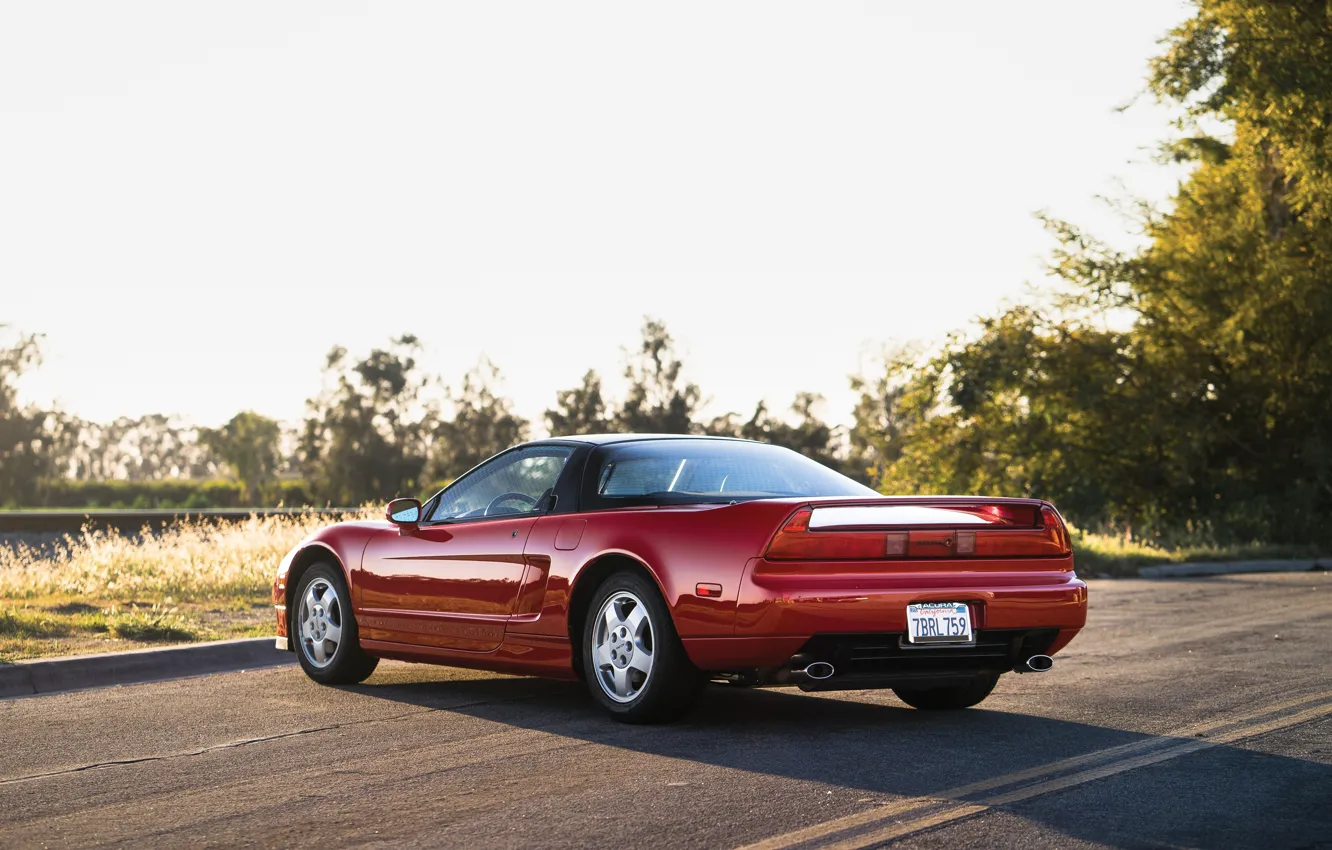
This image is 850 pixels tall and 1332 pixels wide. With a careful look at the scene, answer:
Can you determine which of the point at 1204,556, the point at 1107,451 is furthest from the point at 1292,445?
the point at 1204,556

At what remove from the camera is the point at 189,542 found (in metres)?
18.8

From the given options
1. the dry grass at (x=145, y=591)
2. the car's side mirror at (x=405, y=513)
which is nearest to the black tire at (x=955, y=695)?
the car's side mirror at (x=405, y=513)

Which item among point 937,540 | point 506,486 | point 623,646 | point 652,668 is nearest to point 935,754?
point 937,540

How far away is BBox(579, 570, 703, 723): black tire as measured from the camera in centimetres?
703

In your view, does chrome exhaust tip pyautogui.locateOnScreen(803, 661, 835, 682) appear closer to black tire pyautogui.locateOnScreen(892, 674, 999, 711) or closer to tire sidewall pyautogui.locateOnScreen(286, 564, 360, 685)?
black tire pyautogui.locateOnScreen(892, 674, 999, 711)

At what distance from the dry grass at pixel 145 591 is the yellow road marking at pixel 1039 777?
6.62 metres

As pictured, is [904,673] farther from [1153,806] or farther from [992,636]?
[1153,806]

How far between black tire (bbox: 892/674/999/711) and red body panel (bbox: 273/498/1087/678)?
0.54 meters

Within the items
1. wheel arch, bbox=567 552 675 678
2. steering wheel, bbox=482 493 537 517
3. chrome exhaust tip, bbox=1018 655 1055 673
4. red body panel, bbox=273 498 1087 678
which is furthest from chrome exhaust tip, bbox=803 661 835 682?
steering wheel, bbox=482 493 537 517

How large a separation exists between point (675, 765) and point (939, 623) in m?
1.50

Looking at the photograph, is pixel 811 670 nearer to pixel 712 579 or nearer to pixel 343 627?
pixel 712 579

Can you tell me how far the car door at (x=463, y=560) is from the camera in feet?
26.2

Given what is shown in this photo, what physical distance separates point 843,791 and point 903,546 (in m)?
1.63

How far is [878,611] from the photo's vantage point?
682cm
